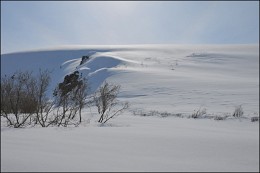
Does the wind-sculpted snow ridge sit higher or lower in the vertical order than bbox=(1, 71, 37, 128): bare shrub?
higher

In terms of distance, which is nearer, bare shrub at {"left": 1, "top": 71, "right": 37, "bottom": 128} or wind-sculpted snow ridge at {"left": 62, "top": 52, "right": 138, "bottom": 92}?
bare shrub at {"left": 1, "top": 71, "right": 37, "bottom": 128}

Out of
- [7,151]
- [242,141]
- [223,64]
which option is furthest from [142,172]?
[223,64]

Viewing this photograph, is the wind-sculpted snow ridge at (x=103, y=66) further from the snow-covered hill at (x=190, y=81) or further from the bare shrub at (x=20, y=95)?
the bare shrub at (x=20, y=95)

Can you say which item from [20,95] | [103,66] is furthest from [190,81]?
[20,95]

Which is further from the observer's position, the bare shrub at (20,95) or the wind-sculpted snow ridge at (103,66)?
the wind-sculpted snow ridge at (103,66)

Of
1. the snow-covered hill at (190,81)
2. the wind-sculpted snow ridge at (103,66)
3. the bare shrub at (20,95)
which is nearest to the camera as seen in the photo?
the bare shrub at (20,95)

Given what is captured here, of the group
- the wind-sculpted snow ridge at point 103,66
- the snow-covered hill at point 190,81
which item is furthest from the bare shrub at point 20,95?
the wind-sculpted snow ridge at point 103,66

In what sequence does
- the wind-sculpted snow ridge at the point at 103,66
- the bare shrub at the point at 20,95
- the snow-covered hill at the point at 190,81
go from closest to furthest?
the bare shrub at the point at 20,95 < the snow-covered hill at the point at 190,81 < the wind-sculpted snow ridge at the point at 103,66

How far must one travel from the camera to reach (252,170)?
4.43 metres

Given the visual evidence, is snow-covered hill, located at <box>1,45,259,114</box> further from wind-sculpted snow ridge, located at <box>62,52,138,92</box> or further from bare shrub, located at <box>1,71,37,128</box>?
bare shrub, located at <box>1,71,37,128</box>

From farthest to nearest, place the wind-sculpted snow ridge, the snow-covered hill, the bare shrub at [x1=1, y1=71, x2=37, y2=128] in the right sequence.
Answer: the wind-sculpted snow ridge
the snow-covered hill
the bare shrub at [x1=1, y1=71, x2=37, y2=128]

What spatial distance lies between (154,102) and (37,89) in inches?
546

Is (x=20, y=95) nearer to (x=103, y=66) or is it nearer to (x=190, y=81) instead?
(x=190, y=81)

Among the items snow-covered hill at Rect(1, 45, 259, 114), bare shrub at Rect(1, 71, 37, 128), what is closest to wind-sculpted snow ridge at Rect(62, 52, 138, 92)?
snow-covered hill at Rect(1, 45, 259, 114)
